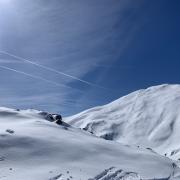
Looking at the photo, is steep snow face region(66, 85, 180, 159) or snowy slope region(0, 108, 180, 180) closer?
snowy slope region(0, 108, 180, 180)

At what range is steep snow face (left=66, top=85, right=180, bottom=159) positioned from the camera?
151 metres

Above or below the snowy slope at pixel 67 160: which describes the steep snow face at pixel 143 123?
above

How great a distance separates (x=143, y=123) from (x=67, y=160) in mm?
140246

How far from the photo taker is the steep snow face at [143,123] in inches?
5945

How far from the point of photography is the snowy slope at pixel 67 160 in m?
30.8

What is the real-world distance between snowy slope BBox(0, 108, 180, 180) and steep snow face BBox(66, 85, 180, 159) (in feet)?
297

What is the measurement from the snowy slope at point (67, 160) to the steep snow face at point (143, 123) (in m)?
90.7

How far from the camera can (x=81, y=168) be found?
109ft

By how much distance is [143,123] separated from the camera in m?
174

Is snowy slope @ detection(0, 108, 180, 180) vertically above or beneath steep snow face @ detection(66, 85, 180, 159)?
beneath

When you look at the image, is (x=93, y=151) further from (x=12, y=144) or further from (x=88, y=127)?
(x=88, y=127)

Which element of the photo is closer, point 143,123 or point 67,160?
point 67,160

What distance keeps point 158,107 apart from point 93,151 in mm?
148394

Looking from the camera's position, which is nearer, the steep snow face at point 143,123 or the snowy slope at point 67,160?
the snowy slope at point 67,160
